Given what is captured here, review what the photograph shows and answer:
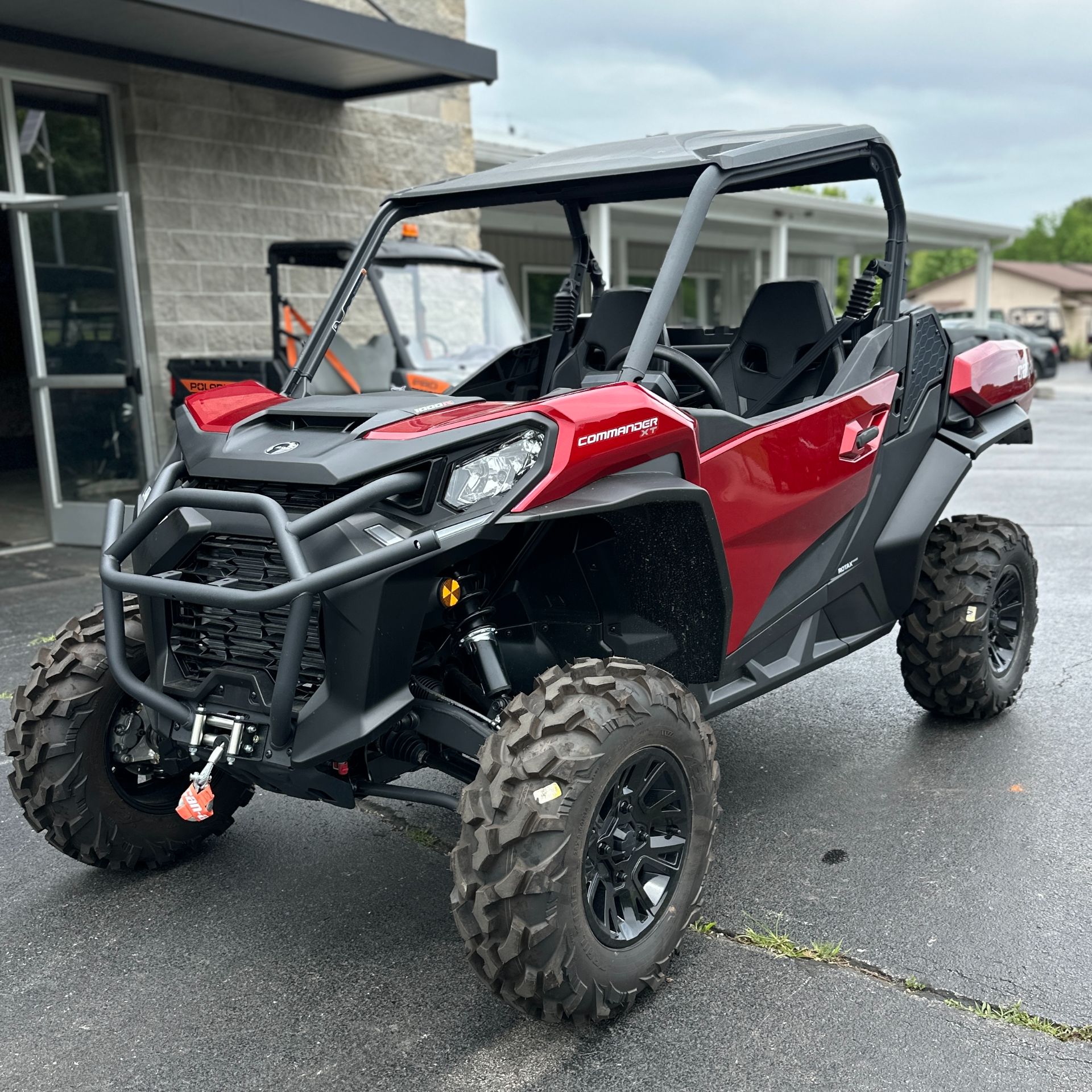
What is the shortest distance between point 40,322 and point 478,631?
7.14 metres

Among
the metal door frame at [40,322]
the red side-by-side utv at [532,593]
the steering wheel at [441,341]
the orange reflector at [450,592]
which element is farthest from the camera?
the steering wheel at [441,341]

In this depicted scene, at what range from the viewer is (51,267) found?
870 centimetres

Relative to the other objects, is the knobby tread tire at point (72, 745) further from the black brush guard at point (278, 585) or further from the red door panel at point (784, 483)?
the red door panel at point (784, 483)

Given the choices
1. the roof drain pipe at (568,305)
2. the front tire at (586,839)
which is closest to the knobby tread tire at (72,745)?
the front tire at (586,839)

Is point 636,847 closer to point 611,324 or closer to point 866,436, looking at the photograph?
point 866,436

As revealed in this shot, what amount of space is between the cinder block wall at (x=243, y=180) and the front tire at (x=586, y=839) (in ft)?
24.5

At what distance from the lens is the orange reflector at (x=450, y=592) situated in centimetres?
285

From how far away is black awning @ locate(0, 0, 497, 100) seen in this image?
26.7ft

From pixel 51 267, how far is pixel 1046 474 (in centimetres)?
934

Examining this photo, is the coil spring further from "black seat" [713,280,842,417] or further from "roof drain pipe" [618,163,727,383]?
"black seat" [713,280,842,417]

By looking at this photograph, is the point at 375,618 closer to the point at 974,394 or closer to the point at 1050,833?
the point at 1050,833

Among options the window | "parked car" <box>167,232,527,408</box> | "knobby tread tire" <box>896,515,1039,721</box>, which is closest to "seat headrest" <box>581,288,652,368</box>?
"knobby tread tire" <box>896,515,1039,721</box>

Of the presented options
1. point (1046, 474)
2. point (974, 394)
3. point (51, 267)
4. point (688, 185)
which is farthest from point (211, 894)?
point (1046, 474)

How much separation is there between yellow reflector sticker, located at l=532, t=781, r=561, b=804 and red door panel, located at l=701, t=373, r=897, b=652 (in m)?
0.97
